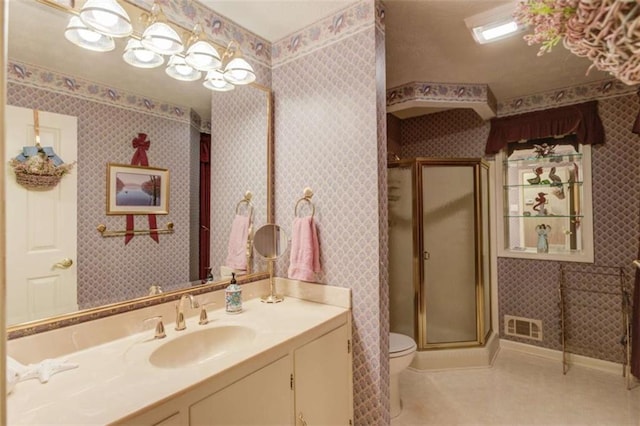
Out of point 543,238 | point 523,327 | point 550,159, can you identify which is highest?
point 550,159

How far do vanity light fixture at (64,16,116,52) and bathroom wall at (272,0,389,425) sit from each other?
A: 3.17 feet

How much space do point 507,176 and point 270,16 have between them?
2593 mm

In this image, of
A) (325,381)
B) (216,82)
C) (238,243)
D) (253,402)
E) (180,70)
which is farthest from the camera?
(238,243)

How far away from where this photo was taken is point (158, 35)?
133 cm

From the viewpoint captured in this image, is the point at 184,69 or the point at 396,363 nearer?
the point at 184,69

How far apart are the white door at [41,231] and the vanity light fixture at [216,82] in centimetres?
69

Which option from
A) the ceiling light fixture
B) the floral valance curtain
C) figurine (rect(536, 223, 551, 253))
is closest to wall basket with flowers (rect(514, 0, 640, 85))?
the ceiling light fixture

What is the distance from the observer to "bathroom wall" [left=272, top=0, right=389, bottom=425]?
160 centimetres

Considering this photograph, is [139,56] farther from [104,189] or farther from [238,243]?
[238,243]

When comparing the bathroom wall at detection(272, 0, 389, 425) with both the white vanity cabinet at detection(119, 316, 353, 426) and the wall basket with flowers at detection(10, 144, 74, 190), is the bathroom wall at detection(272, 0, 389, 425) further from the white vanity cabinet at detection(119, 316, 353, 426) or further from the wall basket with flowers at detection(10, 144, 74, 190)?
the wall basket with flowers at detection(10, 144, 74, 190)

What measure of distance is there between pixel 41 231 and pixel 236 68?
3.69 ft

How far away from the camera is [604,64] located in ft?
1.79

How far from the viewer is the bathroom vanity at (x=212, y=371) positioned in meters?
0.86

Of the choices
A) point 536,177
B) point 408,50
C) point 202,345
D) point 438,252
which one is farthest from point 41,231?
point 536,177
